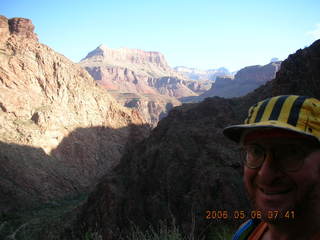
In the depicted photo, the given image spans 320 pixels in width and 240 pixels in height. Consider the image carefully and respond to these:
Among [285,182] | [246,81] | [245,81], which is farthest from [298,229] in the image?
[245,81]

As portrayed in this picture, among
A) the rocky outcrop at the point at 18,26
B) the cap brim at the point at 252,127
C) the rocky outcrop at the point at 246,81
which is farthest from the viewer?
the rocky outcrop at the point at 246,81

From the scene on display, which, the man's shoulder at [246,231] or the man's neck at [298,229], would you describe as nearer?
the man's neck at [298,229]

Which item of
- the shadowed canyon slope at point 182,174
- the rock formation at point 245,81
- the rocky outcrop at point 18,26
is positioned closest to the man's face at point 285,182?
the shadowed canyon slope at point 182,174

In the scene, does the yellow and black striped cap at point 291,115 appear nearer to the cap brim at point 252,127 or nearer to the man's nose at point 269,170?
the cap brim at point 252,127

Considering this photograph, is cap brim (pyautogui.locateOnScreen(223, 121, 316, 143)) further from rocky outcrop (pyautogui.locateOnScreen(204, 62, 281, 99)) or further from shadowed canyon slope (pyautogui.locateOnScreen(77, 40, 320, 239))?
rocky outcrop (pyautogui.locateOnScreen(204, 62, 281, 99))

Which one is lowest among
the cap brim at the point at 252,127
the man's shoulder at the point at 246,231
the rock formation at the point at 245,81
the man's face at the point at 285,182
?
the man's shoulder at the point at 246,231

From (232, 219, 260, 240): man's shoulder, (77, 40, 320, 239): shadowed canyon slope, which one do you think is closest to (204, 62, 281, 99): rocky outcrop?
(77, 40, 320, 239): shadowed canyon slope

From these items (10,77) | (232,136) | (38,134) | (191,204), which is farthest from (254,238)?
(10,77)
